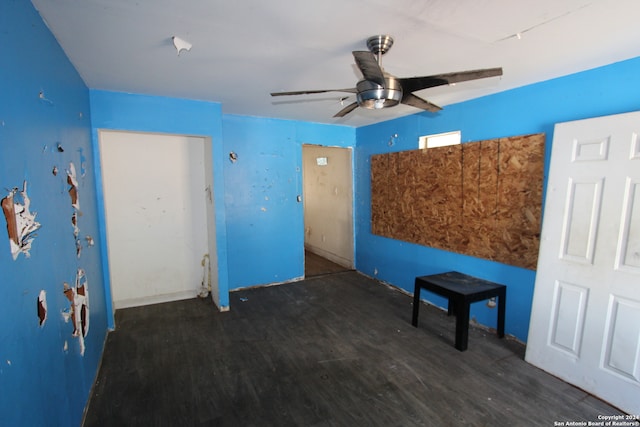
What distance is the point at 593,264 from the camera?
204cm

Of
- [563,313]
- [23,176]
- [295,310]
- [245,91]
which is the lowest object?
[295,310]

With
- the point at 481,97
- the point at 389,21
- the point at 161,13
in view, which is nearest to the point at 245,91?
the point at 161,13

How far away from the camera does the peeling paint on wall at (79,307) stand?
1665mm

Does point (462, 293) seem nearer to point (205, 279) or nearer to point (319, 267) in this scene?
point (319, 267)

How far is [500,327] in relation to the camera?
2.70 meters

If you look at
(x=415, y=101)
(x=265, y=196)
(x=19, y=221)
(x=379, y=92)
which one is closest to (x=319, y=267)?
(x=265, y=196)

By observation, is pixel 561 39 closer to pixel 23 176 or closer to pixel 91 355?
pixel 23 176

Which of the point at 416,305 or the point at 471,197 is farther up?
the point at 471,197

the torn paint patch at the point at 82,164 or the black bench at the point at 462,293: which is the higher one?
the torn paint patch at the point at 82,164

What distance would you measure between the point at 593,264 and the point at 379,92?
6.25 ft

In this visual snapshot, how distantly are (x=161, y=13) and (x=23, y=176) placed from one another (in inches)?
38.2

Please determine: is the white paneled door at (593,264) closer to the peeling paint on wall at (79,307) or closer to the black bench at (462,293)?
the black bench at (462,293)

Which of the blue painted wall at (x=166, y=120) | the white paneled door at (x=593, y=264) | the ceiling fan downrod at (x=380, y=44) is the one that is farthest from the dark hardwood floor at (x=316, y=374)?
the ceiling fan downrod at (x=380, y=44)

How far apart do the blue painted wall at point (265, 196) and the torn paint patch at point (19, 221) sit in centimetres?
254
